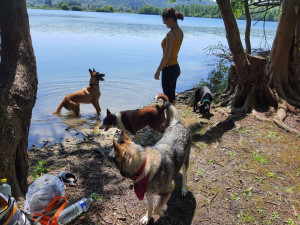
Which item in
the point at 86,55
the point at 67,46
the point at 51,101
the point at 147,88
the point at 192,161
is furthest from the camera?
the point at 67,46

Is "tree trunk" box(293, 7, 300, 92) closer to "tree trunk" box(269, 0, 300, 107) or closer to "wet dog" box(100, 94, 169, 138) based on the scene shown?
"tree trunk" box(269, 0, 300, 107)

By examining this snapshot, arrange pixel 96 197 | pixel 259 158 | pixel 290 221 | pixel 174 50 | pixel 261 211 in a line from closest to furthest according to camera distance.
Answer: pixel 290 221
pixel 261 211
pixel 96 197
pixel 259 158
pixel 174 50

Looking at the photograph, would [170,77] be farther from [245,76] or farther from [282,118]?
[282,118]

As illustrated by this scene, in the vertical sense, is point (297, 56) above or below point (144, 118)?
above

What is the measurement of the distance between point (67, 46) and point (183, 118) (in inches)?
577

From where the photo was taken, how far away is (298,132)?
5.63 m

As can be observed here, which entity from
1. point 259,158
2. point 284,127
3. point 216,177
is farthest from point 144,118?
point 284,127

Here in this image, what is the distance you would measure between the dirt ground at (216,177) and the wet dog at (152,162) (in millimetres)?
513

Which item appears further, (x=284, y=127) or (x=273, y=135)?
(x=284, y=127)

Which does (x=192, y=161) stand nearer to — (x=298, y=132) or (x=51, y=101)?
(x=298, y=132)

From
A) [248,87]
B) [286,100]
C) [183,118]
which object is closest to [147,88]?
[183,118]

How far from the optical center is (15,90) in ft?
10.3

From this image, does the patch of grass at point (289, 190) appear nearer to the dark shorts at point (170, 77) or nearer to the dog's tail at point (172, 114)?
the dog's tail at point (172, 114)

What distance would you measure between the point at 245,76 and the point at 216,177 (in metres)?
3.69
